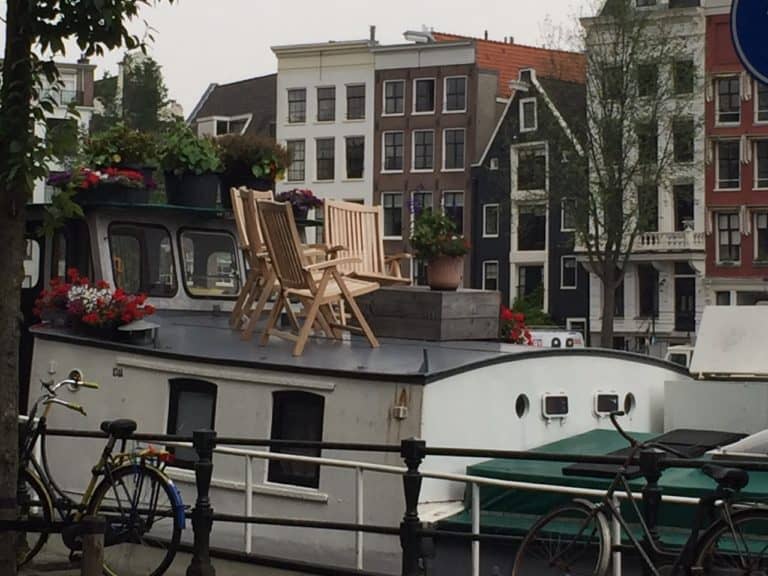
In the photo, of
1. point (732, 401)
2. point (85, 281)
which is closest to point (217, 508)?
point (85, 281)

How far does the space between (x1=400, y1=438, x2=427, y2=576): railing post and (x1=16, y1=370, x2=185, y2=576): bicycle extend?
1.26m

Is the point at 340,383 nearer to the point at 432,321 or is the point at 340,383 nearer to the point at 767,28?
the point at 432,321

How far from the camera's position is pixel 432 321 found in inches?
414

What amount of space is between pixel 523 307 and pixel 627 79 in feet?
33.6

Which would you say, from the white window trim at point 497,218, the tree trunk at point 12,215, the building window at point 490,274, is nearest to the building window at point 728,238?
the white window trim at point 497,218

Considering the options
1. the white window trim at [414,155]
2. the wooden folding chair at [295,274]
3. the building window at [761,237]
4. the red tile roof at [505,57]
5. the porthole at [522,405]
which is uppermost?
the red tile roof at [505,57]

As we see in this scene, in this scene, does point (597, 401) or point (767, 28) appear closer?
point (767, 28)

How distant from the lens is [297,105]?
5978 cm

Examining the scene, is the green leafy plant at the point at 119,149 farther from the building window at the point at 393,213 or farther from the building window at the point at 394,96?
the building window at the point at 394,96

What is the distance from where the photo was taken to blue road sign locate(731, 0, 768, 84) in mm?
4477

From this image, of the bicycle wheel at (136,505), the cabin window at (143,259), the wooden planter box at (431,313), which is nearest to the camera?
the bicycle wheel at (136,505)

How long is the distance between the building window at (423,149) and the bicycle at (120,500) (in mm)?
47519

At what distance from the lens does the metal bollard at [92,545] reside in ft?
18.6

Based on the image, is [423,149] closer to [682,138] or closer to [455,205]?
[455,205]
